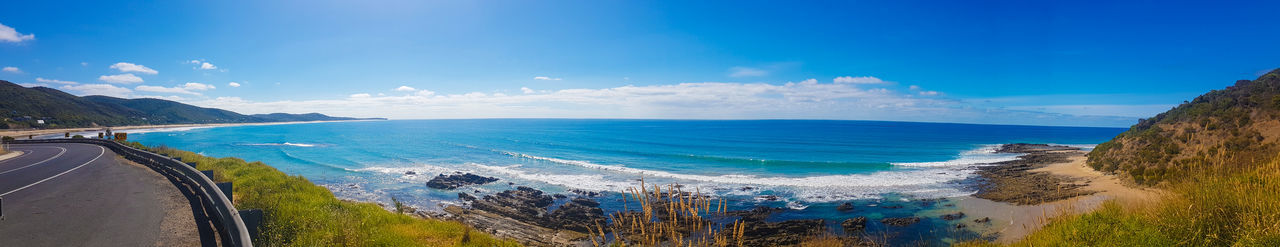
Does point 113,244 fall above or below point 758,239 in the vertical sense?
above

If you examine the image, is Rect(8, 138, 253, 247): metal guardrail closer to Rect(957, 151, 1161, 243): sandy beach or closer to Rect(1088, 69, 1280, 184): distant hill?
Rect(957, 151, 1161, 243): sandy beach

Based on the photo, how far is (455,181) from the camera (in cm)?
2892

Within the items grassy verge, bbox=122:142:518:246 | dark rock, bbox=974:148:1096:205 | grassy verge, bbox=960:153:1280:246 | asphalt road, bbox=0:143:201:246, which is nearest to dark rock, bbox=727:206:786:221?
dark rock, bbox=974:148:1096:205

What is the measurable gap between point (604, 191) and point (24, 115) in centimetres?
13373

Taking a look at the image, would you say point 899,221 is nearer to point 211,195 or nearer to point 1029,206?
point 1029,206

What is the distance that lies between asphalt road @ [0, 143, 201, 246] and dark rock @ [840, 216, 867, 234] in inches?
661

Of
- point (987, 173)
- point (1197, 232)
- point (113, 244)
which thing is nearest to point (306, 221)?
point (113, 244)

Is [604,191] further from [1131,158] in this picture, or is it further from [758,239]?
[1131,158]

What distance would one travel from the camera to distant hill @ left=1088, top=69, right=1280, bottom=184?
19541mm

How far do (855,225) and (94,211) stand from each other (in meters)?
19.5

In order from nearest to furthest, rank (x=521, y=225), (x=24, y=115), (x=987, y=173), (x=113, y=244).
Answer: (x=113, y=244) < (x=521, y=225) < (x=987, y=173) < (x=24, y=115)

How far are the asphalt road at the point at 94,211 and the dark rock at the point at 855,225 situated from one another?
1679 centimetres

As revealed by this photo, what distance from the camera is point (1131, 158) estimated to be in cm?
2470

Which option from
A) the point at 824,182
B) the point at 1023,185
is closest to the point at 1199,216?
the point at 824,182
